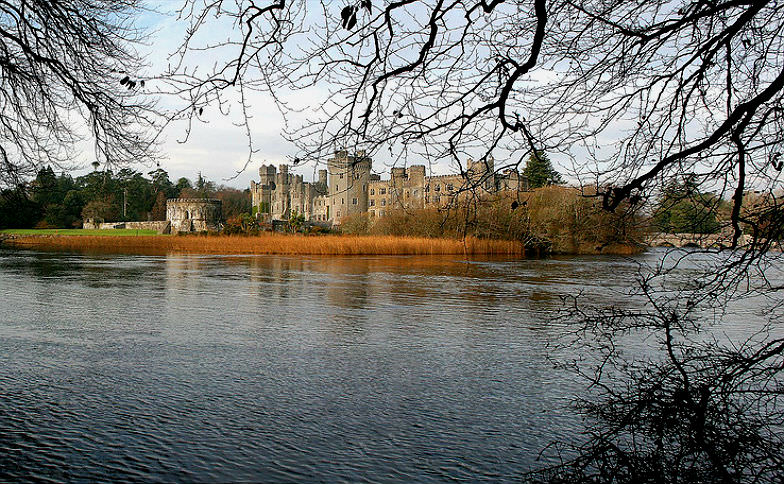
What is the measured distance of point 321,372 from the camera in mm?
5285

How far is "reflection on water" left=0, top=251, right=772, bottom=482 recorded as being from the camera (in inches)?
134

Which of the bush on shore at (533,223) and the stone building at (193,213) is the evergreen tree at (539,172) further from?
the stone building at (193,213)

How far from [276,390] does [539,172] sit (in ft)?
8.10

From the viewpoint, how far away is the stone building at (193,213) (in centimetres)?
5588

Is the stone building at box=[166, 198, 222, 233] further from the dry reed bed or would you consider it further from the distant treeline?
the dry reed bed

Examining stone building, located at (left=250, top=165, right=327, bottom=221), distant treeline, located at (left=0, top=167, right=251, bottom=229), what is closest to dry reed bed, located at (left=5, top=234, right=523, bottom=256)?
distant treeline, located at (left=0, top=167, right=251, bottom=229)

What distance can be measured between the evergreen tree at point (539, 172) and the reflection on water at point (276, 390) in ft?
4.89

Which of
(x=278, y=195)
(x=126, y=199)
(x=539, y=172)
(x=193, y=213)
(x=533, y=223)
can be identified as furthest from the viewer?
(x=278, y=195)

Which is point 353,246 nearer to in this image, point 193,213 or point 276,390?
point 276,390

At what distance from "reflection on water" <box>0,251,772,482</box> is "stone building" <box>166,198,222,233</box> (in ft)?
155

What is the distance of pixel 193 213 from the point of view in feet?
186

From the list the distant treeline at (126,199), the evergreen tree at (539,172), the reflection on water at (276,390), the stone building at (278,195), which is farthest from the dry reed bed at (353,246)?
the stone building at (278,195)

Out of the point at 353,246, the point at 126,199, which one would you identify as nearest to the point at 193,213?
the point at 126,199

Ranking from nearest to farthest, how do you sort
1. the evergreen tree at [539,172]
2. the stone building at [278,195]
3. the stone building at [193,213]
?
the evergreen tree at [539,172] < the stone building at [193,213] < the stone building at [278,195]
